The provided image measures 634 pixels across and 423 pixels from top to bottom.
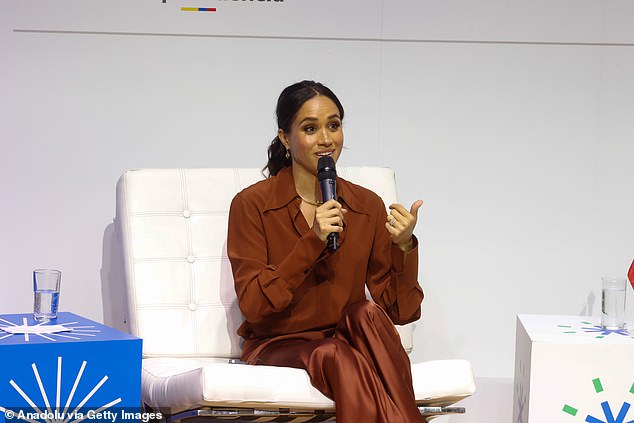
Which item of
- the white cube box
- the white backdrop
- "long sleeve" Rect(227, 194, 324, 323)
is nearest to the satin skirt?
"long sleeve" Rect(227, 194, 324, 323)

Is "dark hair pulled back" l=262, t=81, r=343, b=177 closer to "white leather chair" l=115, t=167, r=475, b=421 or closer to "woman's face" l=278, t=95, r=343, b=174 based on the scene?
"woman's face" l=278, t=95, r=343, b=174

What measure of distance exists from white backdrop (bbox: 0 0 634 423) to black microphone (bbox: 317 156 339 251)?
1063mm

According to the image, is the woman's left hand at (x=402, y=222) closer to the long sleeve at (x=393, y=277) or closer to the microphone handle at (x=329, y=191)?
the long sleeve at (x=393, y=277)

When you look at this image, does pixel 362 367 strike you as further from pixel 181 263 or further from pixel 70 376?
pixel 181 263

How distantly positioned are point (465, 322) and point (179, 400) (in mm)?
1514

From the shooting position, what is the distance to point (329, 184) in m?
2.47

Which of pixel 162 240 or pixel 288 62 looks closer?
pixel 162 240

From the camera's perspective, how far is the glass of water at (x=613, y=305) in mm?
2535

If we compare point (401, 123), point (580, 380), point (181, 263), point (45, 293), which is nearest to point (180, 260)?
point (181, 263)

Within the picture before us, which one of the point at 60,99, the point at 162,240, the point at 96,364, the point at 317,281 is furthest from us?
the point at 60,99

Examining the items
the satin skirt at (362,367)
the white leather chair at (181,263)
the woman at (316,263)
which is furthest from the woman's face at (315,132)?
the satin skirt at (362,367)

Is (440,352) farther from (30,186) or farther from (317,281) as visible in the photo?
(30,186)

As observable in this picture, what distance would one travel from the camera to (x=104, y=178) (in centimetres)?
355

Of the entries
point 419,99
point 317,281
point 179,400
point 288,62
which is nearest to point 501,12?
point 419,99
